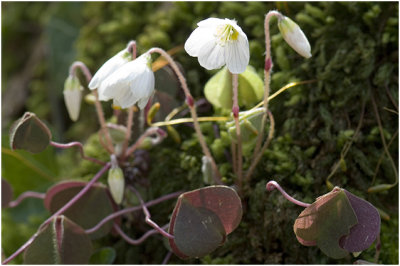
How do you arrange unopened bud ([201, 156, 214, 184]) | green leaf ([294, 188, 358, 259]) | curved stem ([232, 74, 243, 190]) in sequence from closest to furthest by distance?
1. green leaf ([294, 188, 358, 259])
2. curved stem ([232, 74, 243, 190])
3. unopened bud ([201, 156, 214, 184])

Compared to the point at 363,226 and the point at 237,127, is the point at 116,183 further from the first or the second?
the point at 363,226

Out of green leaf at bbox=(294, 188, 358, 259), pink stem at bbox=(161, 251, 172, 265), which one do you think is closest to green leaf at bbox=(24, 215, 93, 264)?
pink stem at bbox=(161, 251, 172, 265)

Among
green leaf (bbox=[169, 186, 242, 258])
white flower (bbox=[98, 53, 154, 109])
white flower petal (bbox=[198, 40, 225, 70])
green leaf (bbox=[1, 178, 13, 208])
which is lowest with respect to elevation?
green leaf (bbox=[1, 178, 13, 208])

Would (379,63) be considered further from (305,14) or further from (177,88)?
(177,88)

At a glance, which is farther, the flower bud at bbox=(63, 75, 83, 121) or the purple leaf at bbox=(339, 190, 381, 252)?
the flower bud at bbox=(63, 75, 83, 121)

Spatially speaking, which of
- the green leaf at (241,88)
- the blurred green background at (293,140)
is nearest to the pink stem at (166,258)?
the blurred green background at (293,140)

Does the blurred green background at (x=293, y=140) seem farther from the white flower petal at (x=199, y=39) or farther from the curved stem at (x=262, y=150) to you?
the white flower petal at (x=199, y=39)

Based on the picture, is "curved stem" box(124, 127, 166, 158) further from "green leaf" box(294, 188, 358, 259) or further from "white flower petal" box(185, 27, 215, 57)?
"green leaf" box(294, 188, 358, 259)
